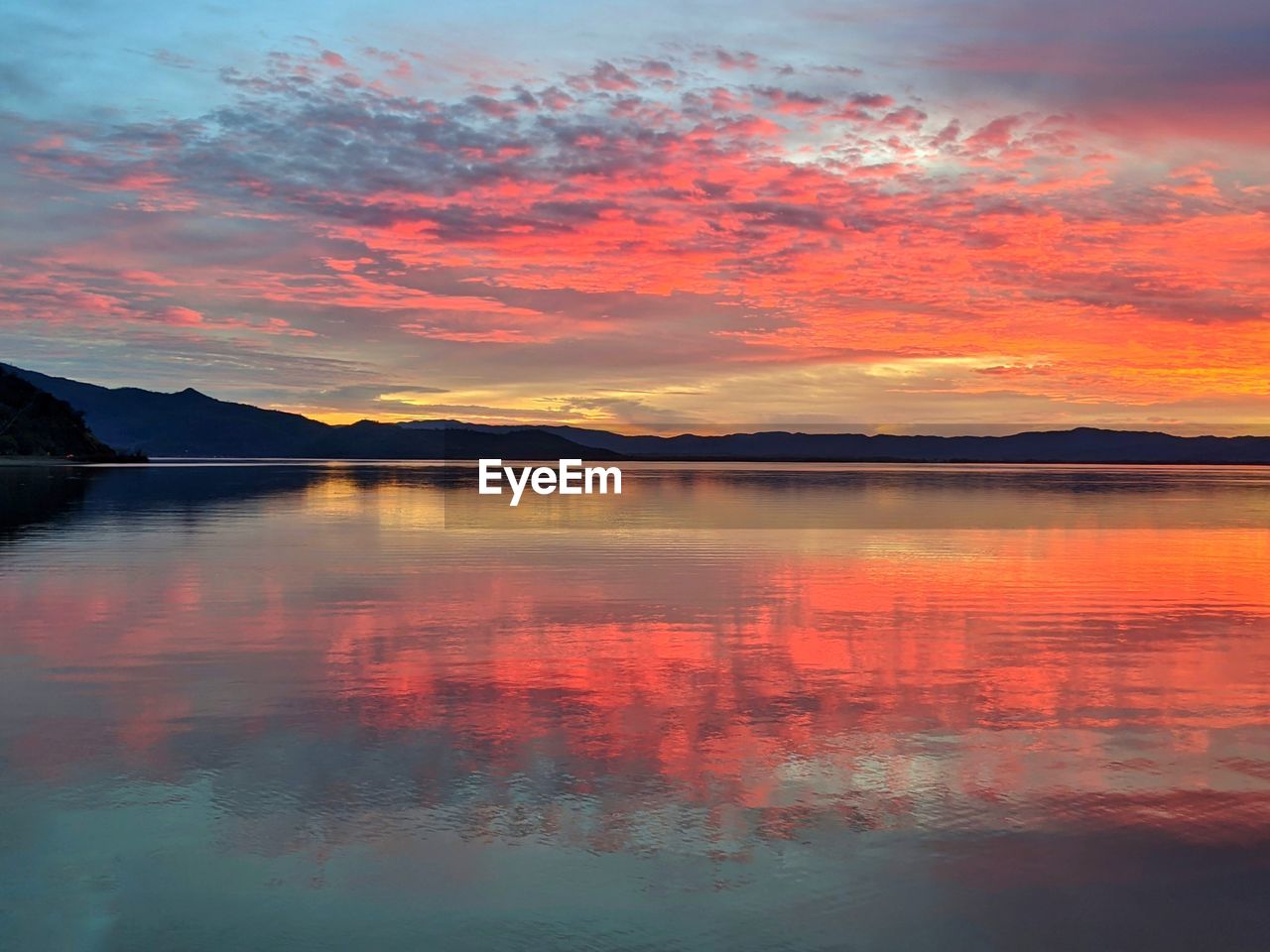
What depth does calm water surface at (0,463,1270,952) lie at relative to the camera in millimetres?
7758

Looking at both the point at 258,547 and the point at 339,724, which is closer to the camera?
the point at 339,724

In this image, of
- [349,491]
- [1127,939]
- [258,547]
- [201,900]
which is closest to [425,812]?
[201,900]

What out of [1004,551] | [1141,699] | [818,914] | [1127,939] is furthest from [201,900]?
[1004,551]

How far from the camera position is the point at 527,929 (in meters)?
7.50

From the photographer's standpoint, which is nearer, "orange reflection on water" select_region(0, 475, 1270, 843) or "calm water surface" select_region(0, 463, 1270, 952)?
"calm water surface" select_region(0, 463, 1270, 952)

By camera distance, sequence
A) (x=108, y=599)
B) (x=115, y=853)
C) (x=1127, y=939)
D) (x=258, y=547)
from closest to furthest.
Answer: (x=1127, y=939) < (x=115, y=853) < (x=108, y=599) < (x=258, y=547)

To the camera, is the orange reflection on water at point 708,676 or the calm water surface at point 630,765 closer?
the calm water surface at point 630,765

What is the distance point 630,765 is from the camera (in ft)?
36.2

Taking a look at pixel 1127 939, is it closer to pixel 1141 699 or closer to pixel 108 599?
pixel 1141 699

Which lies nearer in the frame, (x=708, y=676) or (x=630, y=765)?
(x=630, y=765)

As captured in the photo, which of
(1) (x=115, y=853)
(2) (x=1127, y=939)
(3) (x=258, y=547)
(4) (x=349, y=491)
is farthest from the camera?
(4) (x=349, y=491)

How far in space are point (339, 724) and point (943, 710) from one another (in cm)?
711

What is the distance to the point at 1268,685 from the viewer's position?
50.4 feet

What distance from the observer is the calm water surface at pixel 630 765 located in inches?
305
